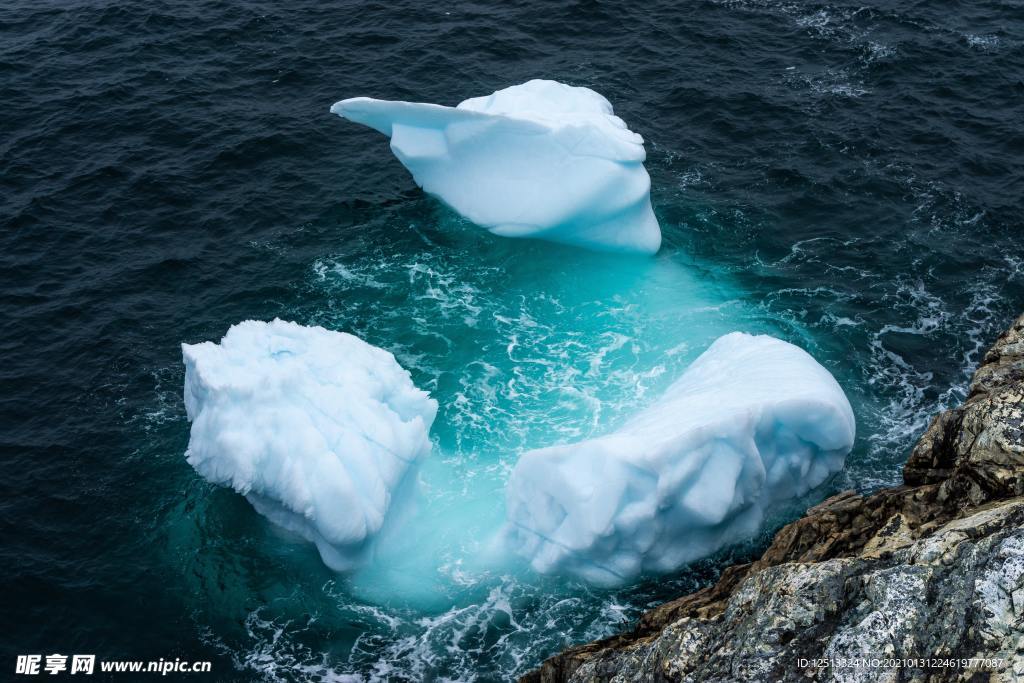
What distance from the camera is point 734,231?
35000mm

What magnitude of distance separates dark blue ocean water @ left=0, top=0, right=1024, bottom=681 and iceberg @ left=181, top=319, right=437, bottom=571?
1.86 metres

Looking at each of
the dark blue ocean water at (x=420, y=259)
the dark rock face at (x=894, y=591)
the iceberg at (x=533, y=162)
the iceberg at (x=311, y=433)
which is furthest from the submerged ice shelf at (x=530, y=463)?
the iceberg at (x=533, y=162)

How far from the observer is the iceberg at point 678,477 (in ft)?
77.6

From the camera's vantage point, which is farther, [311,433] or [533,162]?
[533,162]

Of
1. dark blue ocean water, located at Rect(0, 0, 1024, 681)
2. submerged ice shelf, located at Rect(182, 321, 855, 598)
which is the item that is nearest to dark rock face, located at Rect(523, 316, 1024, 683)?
submerged ice shelf, located at Rect(182, 321, 855, 598)

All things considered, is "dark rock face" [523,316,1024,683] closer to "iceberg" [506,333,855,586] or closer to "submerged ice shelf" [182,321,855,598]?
"iceberg" [506,333,855,586]

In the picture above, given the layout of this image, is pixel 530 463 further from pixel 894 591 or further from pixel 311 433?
pixel 894 591

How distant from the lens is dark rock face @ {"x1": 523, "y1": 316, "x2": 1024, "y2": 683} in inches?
537

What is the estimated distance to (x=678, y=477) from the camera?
23547mm

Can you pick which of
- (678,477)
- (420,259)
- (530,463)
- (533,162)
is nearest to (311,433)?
(530,463)

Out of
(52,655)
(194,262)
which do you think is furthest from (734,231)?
(52,655)

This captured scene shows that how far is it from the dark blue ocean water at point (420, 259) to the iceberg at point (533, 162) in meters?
1.44

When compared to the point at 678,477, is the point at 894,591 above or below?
above

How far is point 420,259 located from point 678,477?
14.2 m
